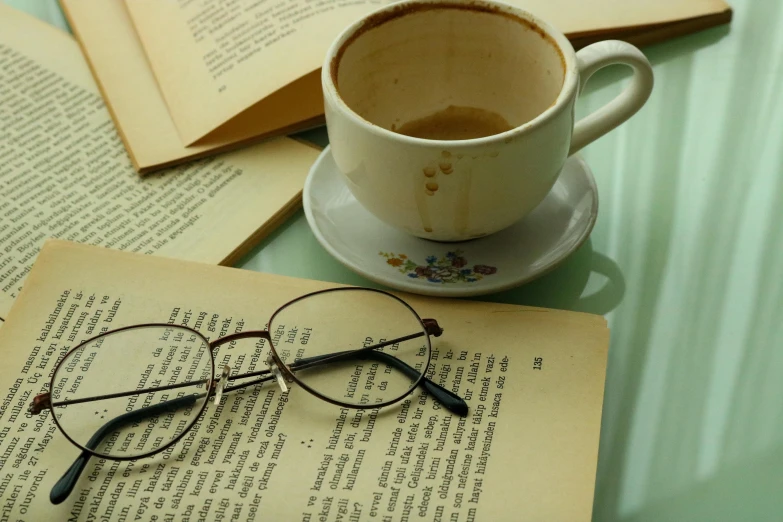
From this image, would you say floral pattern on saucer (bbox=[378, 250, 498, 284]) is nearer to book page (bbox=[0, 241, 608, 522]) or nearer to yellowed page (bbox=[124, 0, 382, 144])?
book page (bbox=[0, 241, 608, 522])

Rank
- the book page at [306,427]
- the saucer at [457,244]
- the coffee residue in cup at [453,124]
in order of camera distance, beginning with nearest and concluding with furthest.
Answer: the book page at [306,427]
the saucer at [457,244]
the coffee residue in cup at [453,124]

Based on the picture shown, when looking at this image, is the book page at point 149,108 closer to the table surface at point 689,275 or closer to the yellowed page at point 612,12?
the table surface at point 689,275

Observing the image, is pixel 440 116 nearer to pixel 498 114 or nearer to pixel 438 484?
pixel 498 114

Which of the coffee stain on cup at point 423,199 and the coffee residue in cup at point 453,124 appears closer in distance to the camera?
the coffee stain on cup at point 423,199

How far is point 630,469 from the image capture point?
475mm

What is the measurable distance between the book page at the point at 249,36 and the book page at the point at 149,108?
12mm

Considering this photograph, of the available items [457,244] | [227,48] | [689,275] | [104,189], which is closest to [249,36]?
[227,48]

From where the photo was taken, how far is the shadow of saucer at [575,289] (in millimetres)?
564

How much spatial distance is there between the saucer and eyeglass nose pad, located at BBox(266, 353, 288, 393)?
86 millimetres

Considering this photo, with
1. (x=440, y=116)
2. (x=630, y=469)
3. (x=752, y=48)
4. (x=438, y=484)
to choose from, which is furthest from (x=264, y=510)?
(x=752, y=48)

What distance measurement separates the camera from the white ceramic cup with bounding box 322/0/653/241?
49 centimetres

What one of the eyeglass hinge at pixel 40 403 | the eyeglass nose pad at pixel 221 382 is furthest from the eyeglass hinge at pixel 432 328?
the eyeglass hinge at pixel 40 403

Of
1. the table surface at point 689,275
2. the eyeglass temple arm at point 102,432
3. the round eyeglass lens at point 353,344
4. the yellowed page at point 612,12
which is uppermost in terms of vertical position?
the yellowed page at point 612,12

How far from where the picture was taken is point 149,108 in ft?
2.38
